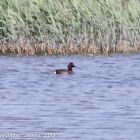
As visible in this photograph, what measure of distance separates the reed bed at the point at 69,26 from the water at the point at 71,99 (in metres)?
0.48

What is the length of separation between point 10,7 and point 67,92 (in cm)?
549

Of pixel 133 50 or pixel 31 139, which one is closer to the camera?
pixel 31 139

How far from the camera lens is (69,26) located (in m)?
17.2

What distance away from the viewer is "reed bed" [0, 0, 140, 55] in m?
16.8

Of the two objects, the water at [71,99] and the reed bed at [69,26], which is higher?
the reed bed at [69,26]

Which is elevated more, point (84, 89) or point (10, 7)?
point (10, 7)

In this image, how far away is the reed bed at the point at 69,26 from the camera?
16.8 m

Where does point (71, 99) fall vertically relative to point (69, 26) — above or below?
below

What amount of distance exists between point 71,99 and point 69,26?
6.37 metres

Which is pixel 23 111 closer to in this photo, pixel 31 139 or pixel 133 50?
pixel 31 139

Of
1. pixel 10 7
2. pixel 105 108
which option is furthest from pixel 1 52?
pixel 105 108

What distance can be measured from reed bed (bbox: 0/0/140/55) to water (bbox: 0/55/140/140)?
48 centimetres

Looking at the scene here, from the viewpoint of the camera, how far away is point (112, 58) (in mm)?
17094

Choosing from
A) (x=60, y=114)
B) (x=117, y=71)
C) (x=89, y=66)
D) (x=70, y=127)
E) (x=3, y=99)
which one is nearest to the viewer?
(x=70, y=127)
